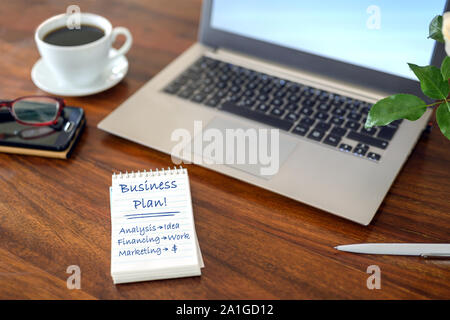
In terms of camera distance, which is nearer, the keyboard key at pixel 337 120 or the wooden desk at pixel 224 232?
the wooden desk at pixel 224 232

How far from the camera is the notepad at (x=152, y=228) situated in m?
0.59

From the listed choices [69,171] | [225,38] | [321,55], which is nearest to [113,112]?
[69,171]

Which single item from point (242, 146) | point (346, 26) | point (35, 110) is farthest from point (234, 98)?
point (35, 110)

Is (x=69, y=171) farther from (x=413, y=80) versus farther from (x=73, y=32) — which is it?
(x=413, y=80)

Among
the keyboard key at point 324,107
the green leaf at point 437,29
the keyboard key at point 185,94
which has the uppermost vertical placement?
the green leaf at point 437,29

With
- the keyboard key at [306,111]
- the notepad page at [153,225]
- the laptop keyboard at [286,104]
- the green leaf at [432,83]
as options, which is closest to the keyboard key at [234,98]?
Answer: the laptop keyboard at [286,104]

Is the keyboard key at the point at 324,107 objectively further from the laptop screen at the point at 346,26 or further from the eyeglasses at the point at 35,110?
the eyeglasses at the point at 35,110

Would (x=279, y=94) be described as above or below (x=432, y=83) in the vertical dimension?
below

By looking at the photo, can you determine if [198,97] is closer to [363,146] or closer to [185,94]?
[185,94]

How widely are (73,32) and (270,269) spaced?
0.57 metres

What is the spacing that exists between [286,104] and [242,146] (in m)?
0.13

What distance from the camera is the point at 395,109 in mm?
587

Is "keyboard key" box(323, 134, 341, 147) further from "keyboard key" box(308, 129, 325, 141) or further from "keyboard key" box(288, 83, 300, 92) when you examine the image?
"keyboard key" box(288, 83, 300, 92)

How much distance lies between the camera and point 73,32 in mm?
873
